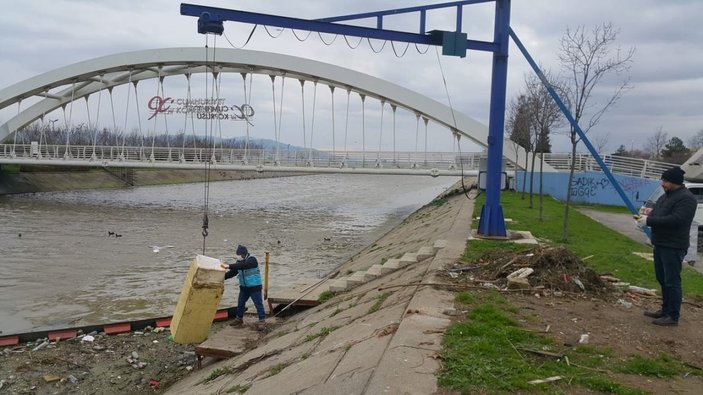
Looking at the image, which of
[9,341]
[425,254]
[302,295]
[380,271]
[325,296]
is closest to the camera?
[9,341]

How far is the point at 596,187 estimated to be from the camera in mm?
27422

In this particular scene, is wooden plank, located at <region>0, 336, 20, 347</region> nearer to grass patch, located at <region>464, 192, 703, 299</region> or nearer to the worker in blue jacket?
the worker in blue jacket

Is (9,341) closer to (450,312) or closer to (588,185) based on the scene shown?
(450,312)

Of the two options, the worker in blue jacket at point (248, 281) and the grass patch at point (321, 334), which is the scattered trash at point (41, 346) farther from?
the grass patch at point (321, 334)

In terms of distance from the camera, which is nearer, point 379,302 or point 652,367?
point 652,367

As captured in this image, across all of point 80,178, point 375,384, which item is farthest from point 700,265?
point 80,178

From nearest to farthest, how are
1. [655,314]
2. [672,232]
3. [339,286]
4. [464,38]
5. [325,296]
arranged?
[672,232]
[655,314]
[325,296]
[339,286]
[464,38]

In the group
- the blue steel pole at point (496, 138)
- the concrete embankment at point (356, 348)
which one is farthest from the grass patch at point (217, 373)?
the blue steel pole at point (496, 138)

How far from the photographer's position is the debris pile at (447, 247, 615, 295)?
684 cm

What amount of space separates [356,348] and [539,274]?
3136 mm

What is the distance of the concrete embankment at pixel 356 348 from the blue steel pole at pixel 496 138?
2.87 meters

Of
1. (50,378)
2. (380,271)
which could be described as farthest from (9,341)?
(380,271)

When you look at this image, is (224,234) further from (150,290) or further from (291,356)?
(291,356)

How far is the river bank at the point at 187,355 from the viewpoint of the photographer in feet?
18.3
